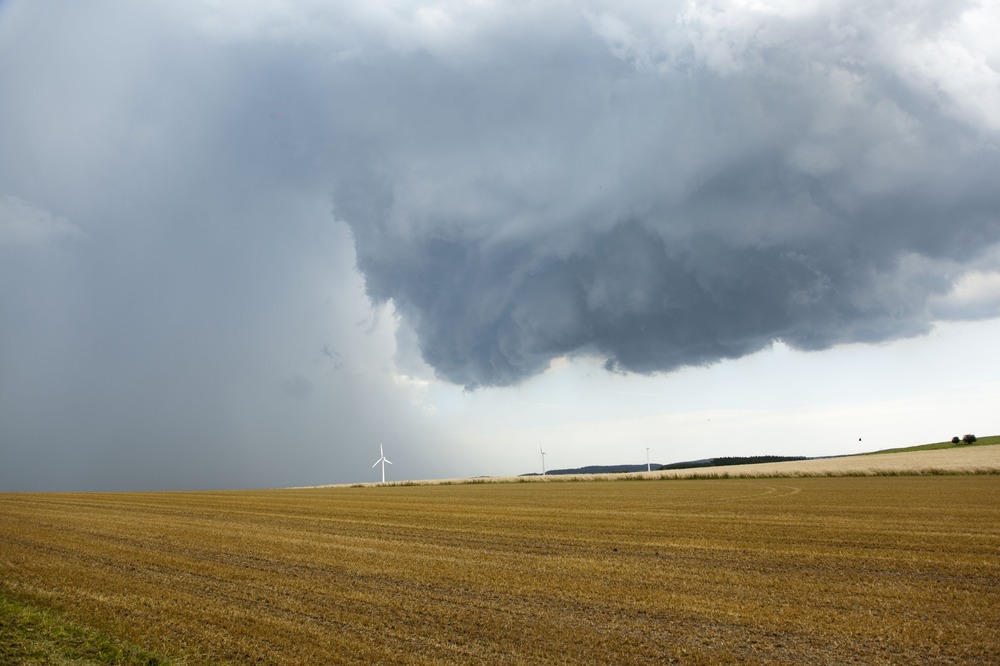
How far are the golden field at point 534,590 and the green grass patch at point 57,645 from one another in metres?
0.34

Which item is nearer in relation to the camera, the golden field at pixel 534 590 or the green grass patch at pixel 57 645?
the green grass patch at pixel 57 645

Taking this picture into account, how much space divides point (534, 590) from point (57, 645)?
842 cm

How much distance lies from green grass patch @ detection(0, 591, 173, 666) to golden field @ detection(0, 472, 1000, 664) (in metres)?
0.34

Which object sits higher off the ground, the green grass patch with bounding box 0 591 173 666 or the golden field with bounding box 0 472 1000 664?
the green grass patch with bounding box 0 591 173 666

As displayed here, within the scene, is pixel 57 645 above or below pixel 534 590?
above

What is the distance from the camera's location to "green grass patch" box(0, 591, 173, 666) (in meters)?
9.13

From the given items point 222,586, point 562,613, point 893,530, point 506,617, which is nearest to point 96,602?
point 222,586

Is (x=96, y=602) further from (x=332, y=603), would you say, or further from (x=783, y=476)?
(x=783, y=476)

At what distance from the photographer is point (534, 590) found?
13.0 metres

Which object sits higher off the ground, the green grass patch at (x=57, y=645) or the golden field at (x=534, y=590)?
the green grass patch at (x=57, y=645)

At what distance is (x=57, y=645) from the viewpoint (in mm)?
9742

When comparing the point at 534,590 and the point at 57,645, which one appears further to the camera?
the point at 534,590

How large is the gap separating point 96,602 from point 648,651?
10.7m

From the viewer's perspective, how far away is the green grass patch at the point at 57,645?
30.0 feet
